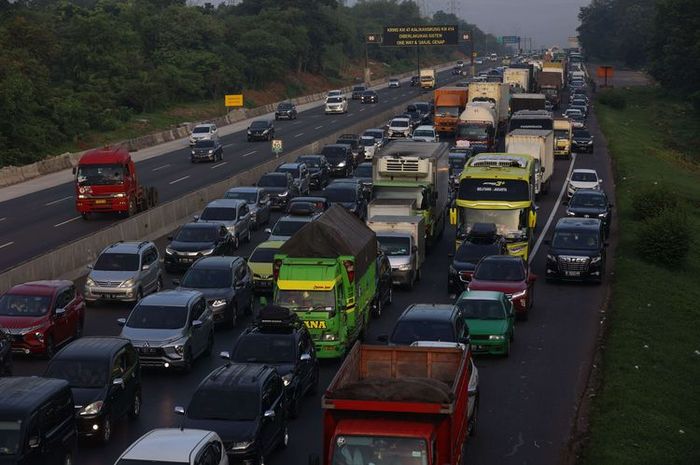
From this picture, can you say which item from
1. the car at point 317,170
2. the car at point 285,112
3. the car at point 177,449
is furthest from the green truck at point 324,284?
the car at point 285,112

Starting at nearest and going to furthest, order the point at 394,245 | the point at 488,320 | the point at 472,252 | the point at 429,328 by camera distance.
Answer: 1. the point at 429,328
2. the point at 488,320
3. the point at 472,252
4. the point at 394,245

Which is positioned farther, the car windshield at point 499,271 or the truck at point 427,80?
the truck at point 427,80

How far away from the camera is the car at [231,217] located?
43.1m

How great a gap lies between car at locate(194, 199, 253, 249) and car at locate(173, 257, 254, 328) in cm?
956

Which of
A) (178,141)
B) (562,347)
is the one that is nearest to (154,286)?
(562,347)

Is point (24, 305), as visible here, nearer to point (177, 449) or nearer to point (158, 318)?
point (158, 318)

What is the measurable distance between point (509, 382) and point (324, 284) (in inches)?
185

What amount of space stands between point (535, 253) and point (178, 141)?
51570 mm

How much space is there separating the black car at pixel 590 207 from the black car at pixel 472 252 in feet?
33.8

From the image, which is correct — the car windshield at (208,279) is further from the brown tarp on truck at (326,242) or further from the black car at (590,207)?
the black car at (590,207)

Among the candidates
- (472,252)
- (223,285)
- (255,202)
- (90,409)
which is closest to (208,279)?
(223,285)

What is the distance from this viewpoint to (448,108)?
8694cm

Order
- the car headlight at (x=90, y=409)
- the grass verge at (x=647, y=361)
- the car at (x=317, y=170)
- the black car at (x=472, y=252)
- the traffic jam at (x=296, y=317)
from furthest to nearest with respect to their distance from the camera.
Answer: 1. the car at (x=317, y=170)
2. the black car at (x=472, y=252)
3. the grass verge at (x=647, y=361)
4. the car headlight at (x=90, y=409)
5. the traffic jam at (x=296, y=317)

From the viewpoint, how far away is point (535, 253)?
4366 cm
